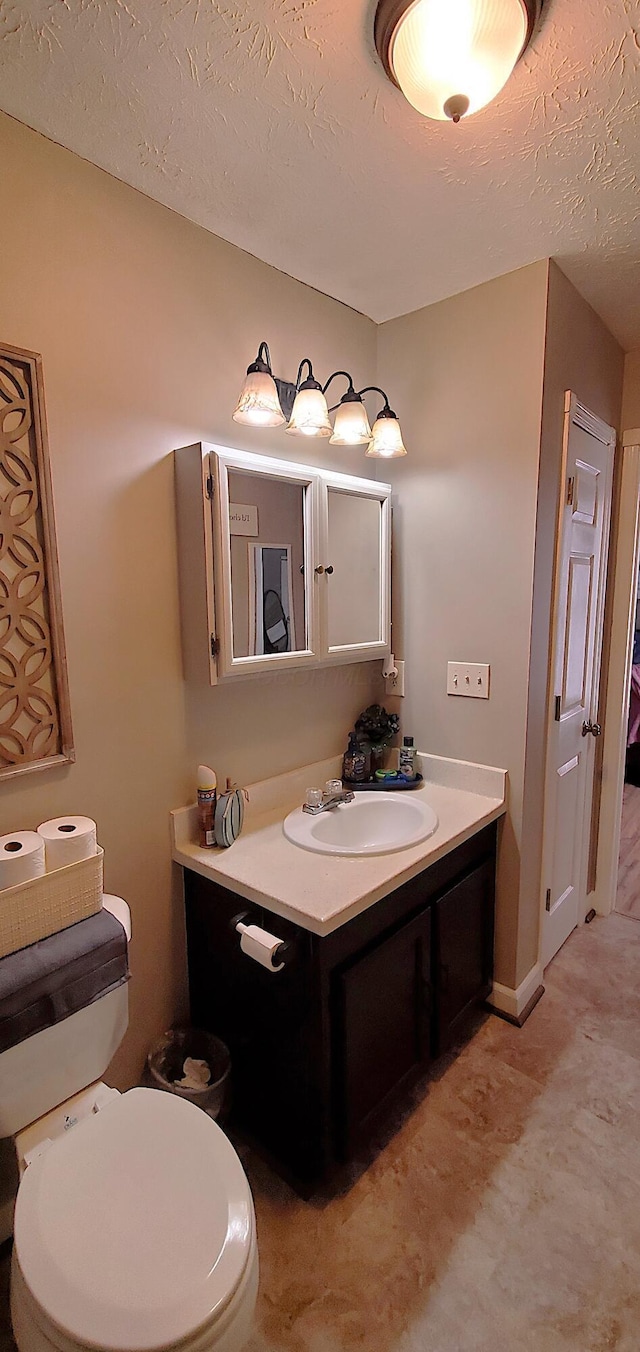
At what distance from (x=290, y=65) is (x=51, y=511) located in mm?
918

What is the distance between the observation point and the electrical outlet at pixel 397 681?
2086 millimetres

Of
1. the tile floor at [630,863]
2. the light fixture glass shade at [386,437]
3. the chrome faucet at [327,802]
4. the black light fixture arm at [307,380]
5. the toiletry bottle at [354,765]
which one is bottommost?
the tile floor at [630,863]

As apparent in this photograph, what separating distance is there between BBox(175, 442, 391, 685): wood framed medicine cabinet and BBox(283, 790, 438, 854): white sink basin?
46 cm

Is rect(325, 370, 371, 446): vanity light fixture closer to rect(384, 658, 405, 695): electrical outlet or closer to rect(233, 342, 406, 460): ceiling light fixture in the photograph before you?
→ rect(233, 342, 406, 460): ceiling light fixture

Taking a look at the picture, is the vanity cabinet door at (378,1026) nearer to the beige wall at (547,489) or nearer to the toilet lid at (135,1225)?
the toilet lid at (135,1225)

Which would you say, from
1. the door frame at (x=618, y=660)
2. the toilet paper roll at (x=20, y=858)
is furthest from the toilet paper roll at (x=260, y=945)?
the door frame at (x=618, y=660)

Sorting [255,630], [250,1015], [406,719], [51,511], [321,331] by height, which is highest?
[321,331]

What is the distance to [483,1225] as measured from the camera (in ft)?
4.32

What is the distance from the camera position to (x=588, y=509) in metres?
2.06

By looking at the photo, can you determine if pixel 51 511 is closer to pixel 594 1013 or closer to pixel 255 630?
pixel 255 630

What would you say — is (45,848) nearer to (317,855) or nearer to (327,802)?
(317,855)

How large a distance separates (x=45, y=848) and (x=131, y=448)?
92 cm

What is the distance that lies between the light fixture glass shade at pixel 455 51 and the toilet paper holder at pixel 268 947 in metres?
1.57

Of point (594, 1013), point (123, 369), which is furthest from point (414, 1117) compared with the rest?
point (123, 369)
